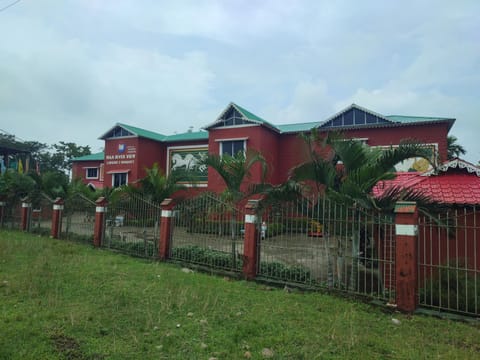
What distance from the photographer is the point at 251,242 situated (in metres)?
6.86

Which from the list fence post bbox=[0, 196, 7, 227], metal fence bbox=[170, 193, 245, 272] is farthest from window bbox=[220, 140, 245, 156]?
fence post bbox=[0, 196, 7, 227]

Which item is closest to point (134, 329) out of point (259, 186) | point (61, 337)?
point (61, 337)

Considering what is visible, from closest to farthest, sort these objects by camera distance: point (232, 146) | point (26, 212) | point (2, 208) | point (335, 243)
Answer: point (335, 243) → point (26, 212) → point (2, 208) → point (232, 146)

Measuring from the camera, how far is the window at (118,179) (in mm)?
22062

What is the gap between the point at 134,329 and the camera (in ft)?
12.9

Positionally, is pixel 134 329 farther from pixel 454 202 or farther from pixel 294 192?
pixel 454 202

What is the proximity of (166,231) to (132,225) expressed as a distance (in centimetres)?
199

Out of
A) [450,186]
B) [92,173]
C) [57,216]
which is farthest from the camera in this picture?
[92,173]

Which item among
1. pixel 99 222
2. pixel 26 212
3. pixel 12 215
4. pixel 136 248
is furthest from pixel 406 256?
pixel 12 215

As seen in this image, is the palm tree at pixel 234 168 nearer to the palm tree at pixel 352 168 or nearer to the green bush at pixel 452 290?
the palm tree at pixel 352 168

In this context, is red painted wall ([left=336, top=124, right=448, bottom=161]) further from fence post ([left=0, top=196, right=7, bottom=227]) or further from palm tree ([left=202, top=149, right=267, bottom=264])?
fence post ([left=0, top=196, right=7, bottom=227])

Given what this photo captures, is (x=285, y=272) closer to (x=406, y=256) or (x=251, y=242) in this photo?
(x=251, y=242)

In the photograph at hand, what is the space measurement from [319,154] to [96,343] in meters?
4.84

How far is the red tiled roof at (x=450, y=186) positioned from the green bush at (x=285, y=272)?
2.17 meters
